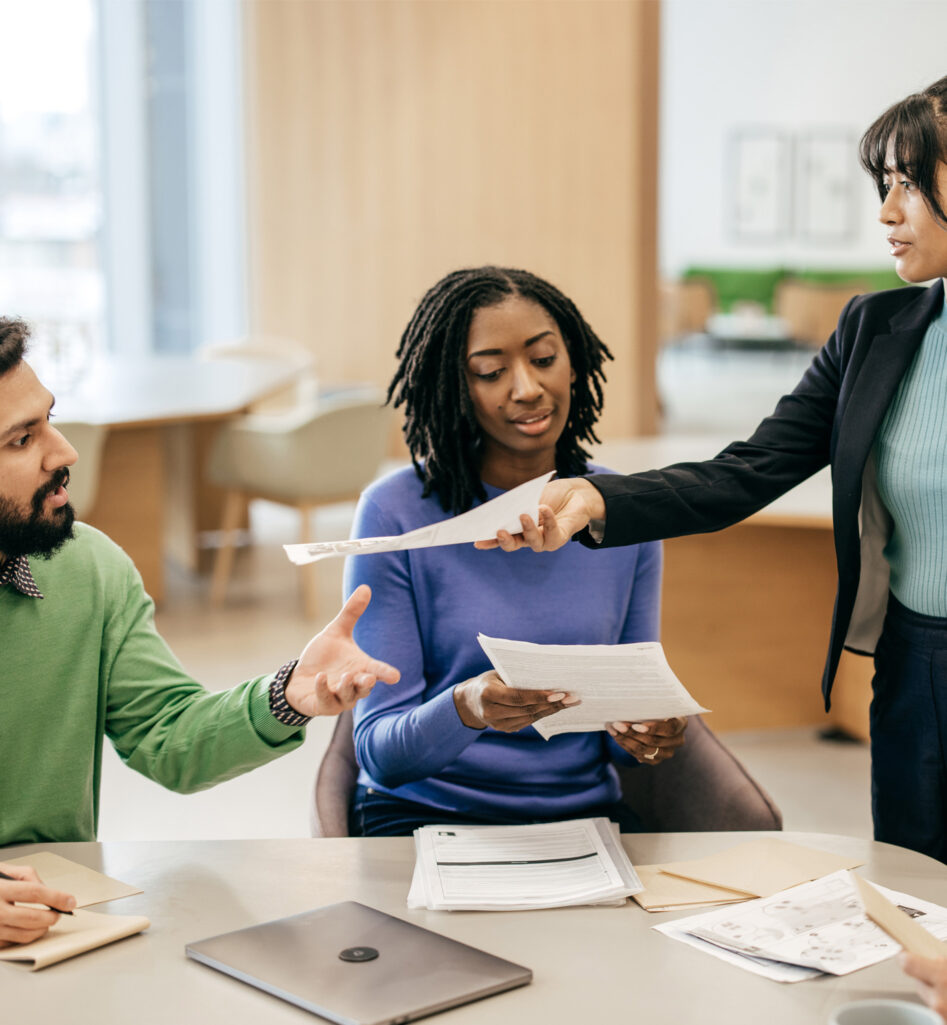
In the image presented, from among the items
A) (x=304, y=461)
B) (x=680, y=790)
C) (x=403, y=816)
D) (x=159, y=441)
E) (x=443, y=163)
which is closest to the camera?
(x=403, y=816)

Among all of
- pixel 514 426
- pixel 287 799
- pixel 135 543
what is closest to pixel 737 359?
pixel 135 543

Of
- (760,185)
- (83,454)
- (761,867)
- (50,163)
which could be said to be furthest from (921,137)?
(760,185)

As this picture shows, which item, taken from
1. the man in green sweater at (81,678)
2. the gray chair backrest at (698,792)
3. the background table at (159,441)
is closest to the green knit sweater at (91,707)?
the man in green sweater at (81,678)

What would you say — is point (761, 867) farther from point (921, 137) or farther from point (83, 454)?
point (83, 454)

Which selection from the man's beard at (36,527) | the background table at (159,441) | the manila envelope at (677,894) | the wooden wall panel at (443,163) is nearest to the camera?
the manila envelope at (677,894)

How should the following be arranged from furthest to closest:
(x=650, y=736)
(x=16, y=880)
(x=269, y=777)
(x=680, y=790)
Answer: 1. (x=269, y=777)
2. (x=680, y=790)
3. (x=650, y=736)
4. (x=16, y=880)

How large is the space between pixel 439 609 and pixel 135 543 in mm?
3593

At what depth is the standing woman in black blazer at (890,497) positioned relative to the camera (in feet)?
5.53

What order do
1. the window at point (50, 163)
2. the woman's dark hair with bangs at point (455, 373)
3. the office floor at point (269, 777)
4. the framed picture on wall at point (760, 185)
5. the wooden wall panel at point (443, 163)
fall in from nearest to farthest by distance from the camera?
1. the woman's dark hair with bangs at point (455, 373)
2. the office floor at point (269, 777)
3. the wooden wall panel at point (443, 163)
4. the window at point (50, 163)
5. the framed picture on wall at point (760, 185)

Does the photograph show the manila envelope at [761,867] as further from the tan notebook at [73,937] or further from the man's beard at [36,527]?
the man's beard at [36,527]

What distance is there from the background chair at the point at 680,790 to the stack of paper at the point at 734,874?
332mm

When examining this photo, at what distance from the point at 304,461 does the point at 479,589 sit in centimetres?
339

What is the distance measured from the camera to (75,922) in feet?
4.26

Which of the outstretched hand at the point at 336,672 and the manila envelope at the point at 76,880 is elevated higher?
the outstretched hand at the point at 336,672
